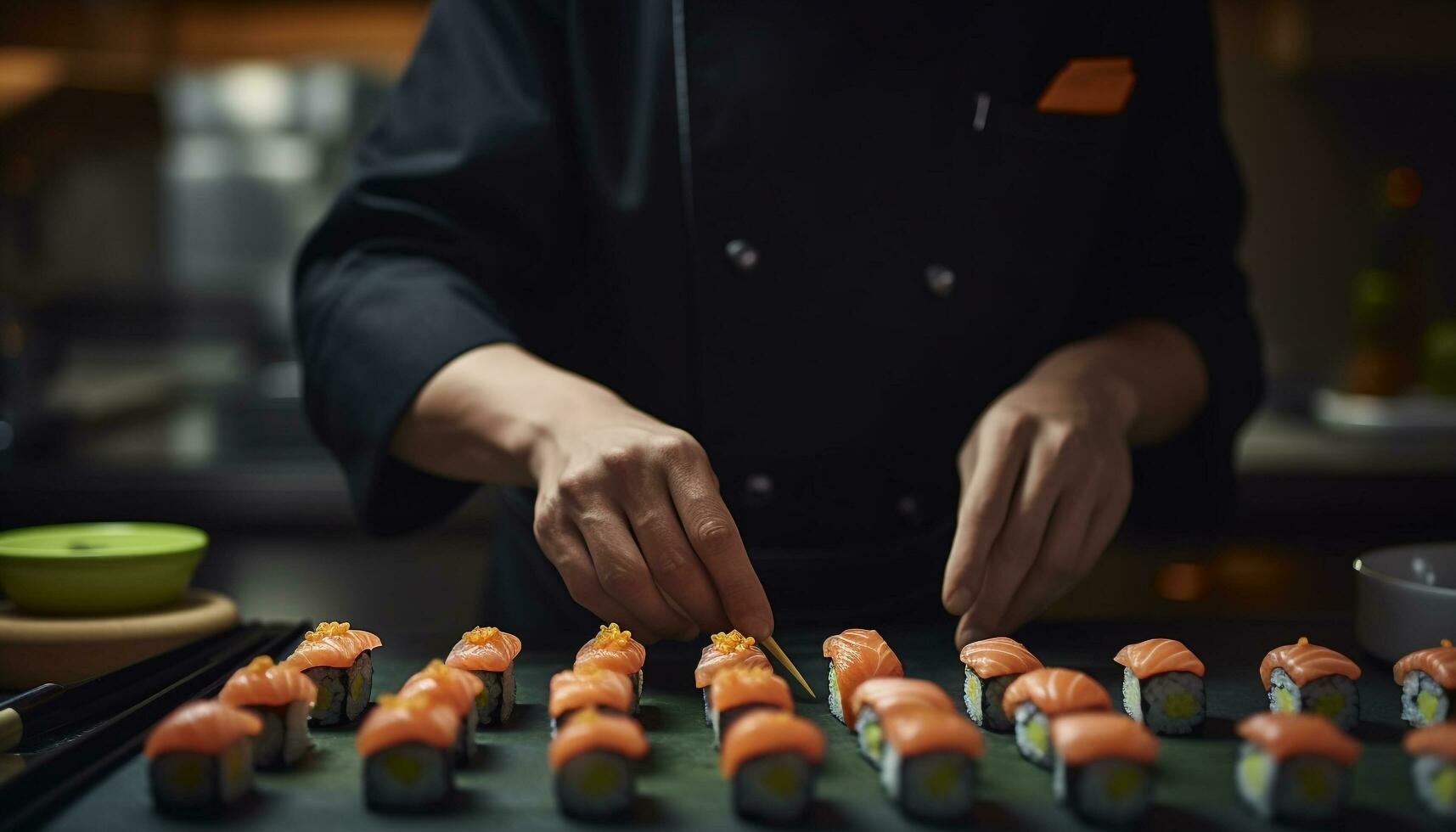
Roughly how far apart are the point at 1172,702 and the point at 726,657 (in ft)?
1.08

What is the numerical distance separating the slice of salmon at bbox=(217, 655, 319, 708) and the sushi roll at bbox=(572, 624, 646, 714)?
0.64ft

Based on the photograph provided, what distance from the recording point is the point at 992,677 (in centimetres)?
95

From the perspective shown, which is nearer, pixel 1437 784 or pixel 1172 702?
pixel 1437 784

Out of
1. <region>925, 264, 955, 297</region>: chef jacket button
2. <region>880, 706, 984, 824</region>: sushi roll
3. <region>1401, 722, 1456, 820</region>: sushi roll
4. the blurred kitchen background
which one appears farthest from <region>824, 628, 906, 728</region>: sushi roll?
the blurred kitchen background

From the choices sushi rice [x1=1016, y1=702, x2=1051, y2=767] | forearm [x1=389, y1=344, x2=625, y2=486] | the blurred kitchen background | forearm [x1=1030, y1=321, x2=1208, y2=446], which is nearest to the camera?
sushi rice [x1=1016, y1=702, x2=1051, y2=767]

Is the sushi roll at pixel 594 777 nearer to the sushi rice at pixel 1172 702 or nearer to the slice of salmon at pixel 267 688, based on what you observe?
the slice of salmon at pixel 267 688

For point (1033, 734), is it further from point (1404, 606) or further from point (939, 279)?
point (939, 279)

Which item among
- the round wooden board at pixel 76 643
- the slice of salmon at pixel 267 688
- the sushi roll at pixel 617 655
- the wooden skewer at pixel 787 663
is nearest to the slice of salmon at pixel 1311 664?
the wooden skewer at pixel 787 663

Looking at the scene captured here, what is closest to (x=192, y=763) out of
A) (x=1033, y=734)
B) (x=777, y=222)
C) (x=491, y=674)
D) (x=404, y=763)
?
(x=404, y=763)

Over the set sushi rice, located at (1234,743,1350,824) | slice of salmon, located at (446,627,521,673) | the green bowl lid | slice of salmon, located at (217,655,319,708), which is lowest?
sushi rice, located at (1234,743,1350,824)

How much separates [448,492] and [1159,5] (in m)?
0.93

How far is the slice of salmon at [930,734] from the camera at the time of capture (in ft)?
Answer: 2.56

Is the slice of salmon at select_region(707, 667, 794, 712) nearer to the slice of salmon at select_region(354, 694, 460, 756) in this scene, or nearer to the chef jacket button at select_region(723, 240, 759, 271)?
the slice of salmon at select_region(354, 694, 460, 756)

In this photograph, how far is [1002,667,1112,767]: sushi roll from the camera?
0.87m
